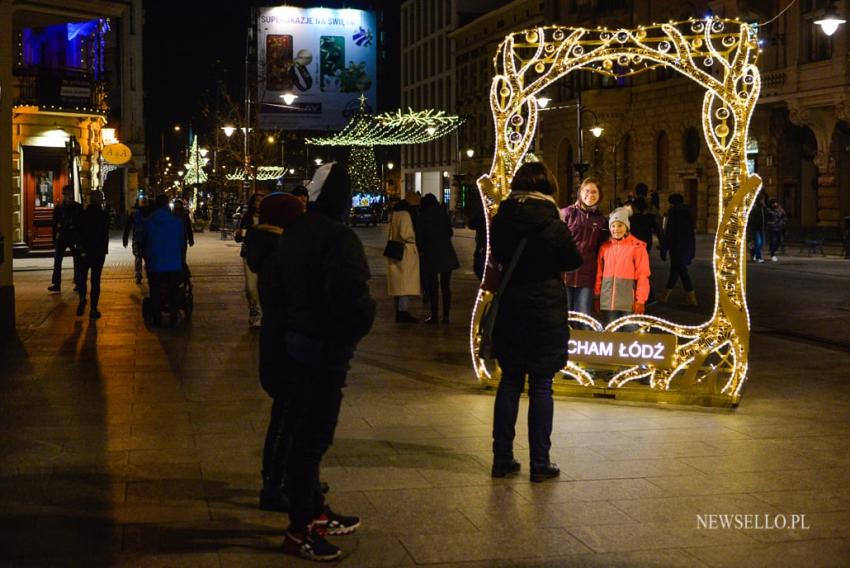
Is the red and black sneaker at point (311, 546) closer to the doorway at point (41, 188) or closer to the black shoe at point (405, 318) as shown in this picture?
the black shoe at point (405, 318)

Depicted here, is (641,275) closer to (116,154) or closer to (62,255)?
(62,255)

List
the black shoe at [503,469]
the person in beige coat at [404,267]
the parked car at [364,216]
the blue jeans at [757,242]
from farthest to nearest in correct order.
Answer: the parked car at [364,216] → the blue jeans at [757,242] → the person in beige coat at [404,267] → the black shoe at [503,469]

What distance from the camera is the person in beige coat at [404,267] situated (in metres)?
15.7

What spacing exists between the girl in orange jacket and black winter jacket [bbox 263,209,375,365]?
5.71 m

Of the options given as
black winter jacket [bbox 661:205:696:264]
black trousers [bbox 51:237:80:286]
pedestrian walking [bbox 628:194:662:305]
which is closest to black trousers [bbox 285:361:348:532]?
black trousers [bbox 51:237:80:286]

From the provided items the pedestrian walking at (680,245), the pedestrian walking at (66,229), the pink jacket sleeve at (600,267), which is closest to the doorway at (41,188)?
the pedestrian walking at (66,229)

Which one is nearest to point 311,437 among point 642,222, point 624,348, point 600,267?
point 624,348

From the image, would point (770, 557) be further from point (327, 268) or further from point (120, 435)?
point (120, 435)

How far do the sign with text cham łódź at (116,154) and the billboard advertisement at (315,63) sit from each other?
21586mm

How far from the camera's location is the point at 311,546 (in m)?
5.45

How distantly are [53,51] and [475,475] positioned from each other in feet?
99.8

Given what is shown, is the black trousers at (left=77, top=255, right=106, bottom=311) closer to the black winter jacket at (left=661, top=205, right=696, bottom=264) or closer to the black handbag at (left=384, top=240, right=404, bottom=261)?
the black handbag at (left=384, top=240, right=404, bottom=261)

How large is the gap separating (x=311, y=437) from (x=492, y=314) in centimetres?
175

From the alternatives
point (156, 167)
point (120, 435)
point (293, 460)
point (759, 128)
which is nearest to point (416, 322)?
point (120, 435)
